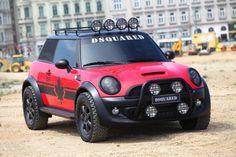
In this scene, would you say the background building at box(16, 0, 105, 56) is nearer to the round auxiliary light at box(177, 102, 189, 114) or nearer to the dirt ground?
the dirt ground

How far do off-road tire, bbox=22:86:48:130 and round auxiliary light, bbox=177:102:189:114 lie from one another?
3105mm

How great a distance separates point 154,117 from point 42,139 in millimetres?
2174

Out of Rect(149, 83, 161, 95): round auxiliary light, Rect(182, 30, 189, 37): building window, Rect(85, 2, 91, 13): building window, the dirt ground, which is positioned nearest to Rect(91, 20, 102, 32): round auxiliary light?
the dirt ground

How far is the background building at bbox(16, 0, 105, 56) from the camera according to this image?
102438 millimetres

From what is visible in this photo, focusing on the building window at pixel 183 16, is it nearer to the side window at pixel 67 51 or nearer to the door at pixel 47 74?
the door at pixel 47 74

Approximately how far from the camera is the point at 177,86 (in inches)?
352

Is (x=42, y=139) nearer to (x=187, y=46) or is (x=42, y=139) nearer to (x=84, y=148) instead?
(x=84, y=148)

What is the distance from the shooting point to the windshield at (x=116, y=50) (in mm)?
9891

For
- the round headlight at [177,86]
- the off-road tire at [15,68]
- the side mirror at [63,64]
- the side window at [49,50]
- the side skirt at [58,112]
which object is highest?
the side window at [49,50]

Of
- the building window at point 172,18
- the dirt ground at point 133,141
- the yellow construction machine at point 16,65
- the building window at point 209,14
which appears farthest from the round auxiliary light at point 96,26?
the building window at point 209,14

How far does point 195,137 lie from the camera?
8.57m

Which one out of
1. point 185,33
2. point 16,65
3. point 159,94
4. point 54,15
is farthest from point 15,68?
point 159,94

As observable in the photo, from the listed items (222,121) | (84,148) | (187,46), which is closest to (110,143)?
(84,148)

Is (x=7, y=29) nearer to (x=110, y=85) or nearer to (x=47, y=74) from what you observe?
(x=47, y=74)
